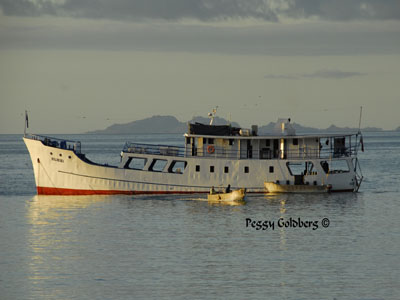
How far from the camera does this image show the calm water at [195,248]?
108ft

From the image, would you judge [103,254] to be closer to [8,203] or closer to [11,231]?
[11,231]

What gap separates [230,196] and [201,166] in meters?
5.02

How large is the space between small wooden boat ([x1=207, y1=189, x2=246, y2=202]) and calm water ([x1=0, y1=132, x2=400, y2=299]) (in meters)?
1.15

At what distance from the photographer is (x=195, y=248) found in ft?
136

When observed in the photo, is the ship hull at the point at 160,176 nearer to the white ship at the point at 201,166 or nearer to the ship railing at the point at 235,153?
the white ship at the point at 201,166

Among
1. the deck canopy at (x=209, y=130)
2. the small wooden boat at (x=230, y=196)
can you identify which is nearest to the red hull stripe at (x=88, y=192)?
the small wooden boat at (x=230, y=196)

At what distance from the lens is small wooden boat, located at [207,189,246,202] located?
195 ft

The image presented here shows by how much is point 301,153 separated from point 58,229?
25561mm

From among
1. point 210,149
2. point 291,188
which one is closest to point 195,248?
point 291,188

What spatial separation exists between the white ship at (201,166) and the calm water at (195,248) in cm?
148

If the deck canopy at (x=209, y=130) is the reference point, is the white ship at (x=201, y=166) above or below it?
below

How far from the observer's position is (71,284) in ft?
111

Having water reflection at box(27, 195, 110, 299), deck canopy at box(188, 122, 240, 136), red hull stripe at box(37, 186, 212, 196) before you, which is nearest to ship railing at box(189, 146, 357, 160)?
deck canopy at box(188, 122, 240, 136)

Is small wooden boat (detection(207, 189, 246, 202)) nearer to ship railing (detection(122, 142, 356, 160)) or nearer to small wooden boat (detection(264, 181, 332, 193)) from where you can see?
small wooden boat (detection(264, 181, 332, 193))
